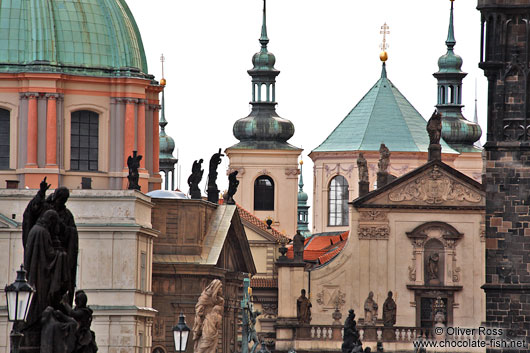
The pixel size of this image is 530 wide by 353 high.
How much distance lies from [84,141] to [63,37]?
159 inches

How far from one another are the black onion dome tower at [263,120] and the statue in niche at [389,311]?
2684 cm

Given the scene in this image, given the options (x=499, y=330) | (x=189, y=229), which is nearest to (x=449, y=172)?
(x=189, y=229)

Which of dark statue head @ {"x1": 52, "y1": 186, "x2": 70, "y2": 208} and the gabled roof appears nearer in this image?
→ dark statue head @ {"x1": 52, "y1": 186, "x2": 70, "y2": 208}

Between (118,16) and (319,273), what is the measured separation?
20.8 metres

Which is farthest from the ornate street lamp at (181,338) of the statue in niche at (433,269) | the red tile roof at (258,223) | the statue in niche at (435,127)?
the red tile roof at (258,223)

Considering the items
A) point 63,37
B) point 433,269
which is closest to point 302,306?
point 433,269

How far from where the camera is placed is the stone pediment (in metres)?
89.2

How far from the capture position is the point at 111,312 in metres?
64.8

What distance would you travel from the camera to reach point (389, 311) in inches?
3465

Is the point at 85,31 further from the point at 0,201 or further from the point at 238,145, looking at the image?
the point at 238,145

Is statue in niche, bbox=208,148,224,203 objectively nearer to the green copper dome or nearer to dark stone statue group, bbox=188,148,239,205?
dark stone statue group, bbox=188,148,239,205

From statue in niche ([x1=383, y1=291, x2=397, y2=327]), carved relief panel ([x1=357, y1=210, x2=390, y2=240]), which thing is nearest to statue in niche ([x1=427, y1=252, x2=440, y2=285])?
carved relief panel ([x1=357, y1=210, x2=390, y2=240])

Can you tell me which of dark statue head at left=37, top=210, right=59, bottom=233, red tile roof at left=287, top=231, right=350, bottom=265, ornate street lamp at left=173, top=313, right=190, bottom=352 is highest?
red tile roof at left=287, top=231, right=350, bottom=265

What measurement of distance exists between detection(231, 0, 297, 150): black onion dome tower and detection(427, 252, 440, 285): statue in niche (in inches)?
993
